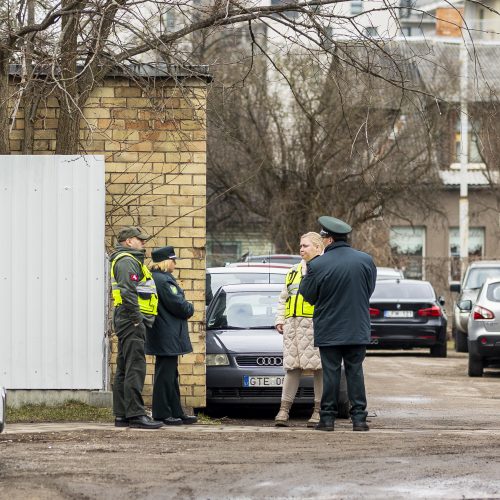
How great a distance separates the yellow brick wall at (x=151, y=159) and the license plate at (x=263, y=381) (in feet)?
1.56

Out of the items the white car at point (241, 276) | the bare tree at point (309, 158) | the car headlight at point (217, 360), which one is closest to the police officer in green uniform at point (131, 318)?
the car headlight at point (217, 360)

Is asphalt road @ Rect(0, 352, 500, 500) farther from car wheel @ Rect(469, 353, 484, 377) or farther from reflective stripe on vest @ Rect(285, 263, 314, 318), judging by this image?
car wheel @ Rect(469, 353, 484, 377)

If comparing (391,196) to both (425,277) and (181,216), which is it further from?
(181,216)

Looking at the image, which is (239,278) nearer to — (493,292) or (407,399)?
(407,399)

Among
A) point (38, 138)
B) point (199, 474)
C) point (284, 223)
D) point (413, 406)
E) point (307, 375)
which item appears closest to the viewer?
point (199, 474)

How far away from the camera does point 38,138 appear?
1515cm

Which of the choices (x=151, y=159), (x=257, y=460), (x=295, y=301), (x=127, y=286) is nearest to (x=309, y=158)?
(x=151, y=159)

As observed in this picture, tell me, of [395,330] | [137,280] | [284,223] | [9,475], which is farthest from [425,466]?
[284,223]

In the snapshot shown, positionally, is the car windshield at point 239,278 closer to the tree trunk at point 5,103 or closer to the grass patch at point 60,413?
the tree trunk at point 5,103

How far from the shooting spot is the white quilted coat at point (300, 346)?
545 inches

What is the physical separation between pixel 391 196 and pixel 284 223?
111 inches

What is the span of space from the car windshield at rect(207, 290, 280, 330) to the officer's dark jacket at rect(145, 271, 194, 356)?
8.12ft

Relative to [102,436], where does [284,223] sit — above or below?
above

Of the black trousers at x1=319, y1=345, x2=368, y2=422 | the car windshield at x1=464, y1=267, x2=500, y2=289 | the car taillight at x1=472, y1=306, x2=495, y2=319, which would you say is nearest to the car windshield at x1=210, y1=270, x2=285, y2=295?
the car taillight at x1=472, y1=306, x2=495, y2=319
